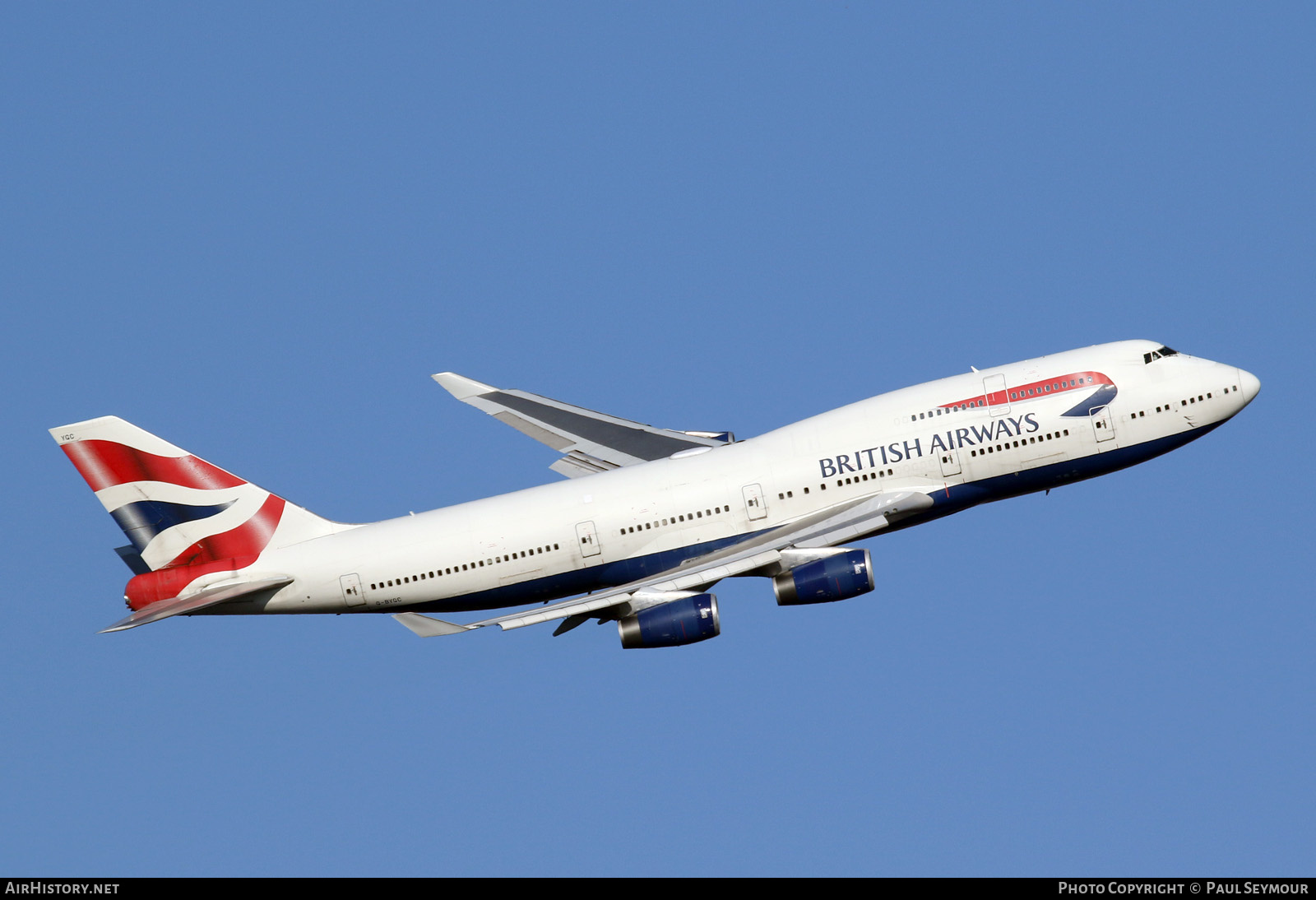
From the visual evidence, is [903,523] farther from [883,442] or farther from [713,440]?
[713,440]

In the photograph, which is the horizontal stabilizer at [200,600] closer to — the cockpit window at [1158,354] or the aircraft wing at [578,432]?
the aircraft wing at [578,432]

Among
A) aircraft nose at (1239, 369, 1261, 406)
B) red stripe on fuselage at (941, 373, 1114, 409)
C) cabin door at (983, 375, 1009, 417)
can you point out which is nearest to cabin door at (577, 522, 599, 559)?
red stripe on fuselage at (941, 373, 1114, 409)

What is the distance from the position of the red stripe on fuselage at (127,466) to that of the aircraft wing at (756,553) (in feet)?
33.8

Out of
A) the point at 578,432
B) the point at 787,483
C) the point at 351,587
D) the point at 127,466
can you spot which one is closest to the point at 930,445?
the point at 787,483

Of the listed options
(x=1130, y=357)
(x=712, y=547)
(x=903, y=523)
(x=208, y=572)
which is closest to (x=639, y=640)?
(x=712, y=547)

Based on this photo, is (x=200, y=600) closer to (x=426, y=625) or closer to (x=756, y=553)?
(x=426, y=625)

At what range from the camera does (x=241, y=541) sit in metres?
61.8

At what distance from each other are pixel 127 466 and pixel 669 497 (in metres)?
18.5

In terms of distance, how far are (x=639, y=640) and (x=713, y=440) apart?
558 inches

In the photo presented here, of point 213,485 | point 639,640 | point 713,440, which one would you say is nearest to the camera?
point 639,640

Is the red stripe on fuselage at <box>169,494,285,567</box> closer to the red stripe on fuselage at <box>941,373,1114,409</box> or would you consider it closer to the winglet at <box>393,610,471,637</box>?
the winglet at <box>393,610,471,637</box>

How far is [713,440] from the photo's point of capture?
7019 cm

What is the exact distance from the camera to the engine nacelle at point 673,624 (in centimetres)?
5778

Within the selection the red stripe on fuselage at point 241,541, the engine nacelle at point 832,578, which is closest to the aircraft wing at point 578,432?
the engine nacelle at point 832,578
